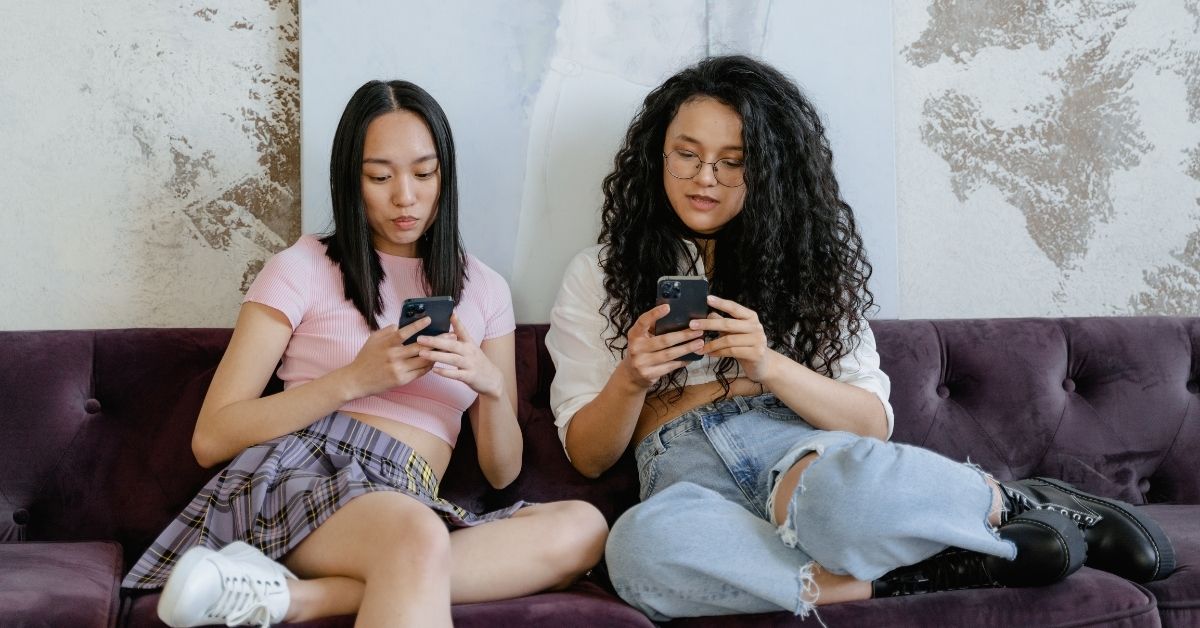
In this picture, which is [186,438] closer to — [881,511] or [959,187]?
[881,511]

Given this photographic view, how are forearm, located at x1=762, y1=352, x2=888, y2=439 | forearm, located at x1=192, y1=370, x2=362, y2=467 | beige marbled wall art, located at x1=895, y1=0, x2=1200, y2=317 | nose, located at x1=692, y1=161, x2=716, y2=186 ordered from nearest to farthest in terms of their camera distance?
1. forearm, located at x1=192, y1=370, x2=362, y2=467
2. forearm, located at x1=762, y1=352, x2=888, y2=439
3. nose, located at x1=692, y1=161, x2=716, y2=186
4. beige marbled wall art, located at x1=895, y1=0, x2=1200, y2=317

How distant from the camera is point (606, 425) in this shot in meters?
1.88

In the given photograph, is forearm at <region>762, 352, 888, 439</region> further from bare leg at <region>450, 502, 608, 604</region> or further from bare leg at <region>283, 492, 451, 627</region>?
bare leg at <region>283, 492, 451, 627</region>

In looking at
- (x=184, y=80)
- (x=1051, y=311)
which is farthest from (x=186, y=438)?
(x=1051, y=311)

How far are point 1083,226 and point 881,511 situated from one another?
1432 mm

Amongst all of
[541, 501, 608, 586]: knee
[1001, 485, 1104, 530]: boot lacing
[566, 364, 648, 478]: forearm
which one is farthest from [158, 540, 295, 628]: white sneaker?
[1001, 485, 1104, 530]: boot lacing

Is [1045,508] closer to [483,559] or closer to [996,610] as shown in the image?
[996,610]

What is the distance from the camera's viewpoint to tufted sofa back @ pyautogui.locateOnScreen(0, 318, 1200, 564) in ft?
6.16

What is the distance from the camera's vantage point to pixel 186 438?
1912 millimetres

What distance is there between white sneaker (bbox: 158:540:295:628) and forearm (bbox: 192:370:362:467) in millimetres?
346

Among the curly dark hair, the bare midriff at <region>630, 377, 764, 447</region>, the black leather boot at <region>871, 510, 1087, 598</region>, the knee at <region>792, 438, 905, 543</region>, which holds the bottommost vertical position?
the black leather boot at <region>871, 510, 1087, 598</region>

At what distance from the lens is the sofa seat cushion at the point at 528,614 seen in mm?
1437

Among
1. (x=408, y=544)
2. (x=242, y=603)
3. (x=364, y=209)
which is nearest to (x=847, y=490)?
(x=408, y=544)

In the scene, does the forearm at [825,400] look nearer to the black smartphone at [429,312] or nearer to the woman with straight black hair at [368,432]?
the woman with straight black hair at [368,432]
